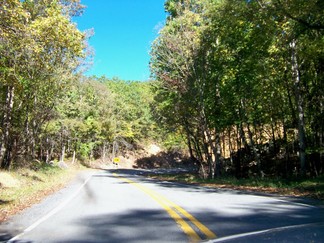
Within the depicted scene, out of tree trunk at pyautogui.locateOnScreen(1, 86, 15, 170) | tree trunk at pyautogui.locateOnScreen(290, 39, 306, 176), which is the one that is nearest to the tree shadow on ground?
tree trunk at pyautogui.locateOnScreen(290, 39, 306, 176)

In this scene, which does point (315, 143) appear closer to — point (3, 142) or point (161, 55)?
point (161, 55)

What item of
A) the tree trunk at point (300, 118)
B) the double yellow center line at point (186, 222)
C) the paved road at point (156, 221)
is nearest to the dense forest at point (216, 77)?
the tree trunk at point (300, 118)

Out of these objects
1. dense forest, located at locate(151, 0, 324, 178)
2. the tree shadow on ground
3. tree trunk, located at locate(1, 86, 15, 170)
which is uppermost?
dense forest, located at locate(151, 0, 324, 178)

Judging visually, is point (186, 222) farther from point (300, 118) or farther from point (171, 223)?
point (300, 118)

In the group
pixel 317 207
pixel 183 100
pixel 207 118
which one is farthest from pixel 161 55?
pixel 317 207

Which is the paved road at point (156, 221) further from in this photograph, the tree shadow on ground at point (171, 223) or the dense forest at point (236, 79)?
the dense forest at point (236, 79)

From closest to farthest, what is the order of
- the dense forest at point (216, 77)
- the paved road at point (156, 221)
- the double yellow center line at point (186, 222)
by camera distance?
1. the double yellow center line at point (186, 222)
2. the paved road at point (156, 221)
3. the dense forest at point (216, 77)

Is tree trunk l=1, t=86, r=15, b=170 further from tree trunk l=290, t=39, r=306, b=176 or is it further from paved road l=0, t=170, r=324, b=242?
tree trunk l=290, t=39, r=306, b=176

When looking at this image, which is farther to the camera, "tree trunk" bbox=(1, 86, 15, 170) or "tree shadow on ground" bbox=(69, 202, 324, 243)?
"tree trunk" bbox=(1, 86, 15, 170)

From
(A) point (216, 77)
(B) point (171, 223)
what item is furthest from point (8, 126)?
(B) point (171, 223)

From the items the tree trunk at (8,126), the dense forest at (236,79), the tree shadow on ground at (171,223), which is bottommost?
the tree shadow on ground at (171,223)

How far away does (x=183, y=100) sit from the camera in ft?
89.6

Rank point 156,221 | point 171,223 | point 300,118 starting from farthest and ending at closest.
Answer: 1. point 300,118
2. point 156,221
3. point 171,223

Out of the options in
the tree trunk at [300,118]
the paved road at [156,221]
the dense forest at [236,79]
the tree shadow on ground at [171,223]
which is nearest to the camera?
the tree shadow on ground at [171,223]
